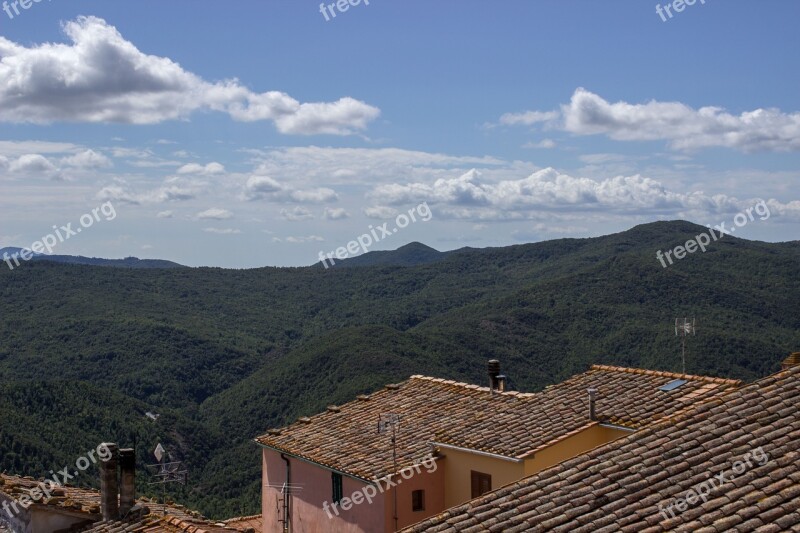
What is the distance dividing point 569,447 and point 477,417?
3342mm

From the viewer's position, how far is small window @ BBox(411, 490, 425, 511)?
1748 centimetres

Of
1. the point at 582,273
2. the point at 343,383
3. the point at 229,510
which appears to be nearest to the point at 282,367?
the point at 343,383

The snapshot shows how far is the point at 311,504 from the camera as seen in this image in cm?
1972

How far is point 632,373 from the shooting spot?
19.2 meters

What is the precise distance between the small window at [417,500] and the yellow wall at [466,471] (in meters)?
0.46

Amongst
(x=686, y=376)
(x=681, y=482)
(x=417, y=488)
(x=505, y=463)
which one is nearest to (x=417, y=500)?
(x=417, y=488)

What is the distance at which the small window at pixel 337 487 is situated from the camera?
18.5 meters

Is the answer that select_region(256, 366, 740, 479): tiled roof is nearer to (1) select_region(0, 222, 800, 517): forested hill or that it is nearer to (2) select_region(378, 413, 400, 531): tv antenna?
(2) select_region(378, 413, 400, 531): tv antenna

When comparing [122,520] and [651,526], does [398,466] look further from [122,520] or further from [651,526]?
[651,526]

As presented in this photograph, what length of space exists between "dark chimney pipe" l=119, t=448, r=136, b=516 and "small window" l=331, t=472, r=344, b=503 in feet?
13.3

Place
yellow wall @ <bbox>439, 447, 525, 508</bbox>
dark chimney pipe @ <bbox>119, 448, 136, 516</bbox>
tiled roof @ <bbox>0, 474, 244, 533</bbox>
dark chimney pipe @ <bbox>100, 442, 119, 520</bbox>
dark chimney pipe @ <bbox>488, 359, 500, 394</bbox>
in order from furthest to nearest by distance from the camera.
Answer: dark chimney pipe @ <bbox>488, 359, 500, 394</bbox>, dark chimney pipe @ <bbox>119, 448, 136, 516</bbox>, dark chimney pipe @ <bbox>100, 442, 119, 520</bbox>, tiled roof @ <bbox>0, 474, 244, 533</bbox>, yellow wall @ <bbox>439, 447, 525, 508</bbox>

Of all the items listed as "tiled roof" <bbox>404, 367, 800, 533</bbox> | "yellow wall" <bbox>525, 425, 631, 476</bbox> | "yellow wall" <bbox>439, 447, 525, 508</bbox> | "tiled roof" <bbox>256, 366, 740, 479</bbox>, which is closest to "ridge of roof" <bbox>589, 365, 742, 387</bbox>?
"tiled roof" <bbox>256, 366, 740, 479</bbox>

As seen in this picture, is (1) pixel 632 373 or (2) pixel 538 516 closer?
(2) pixel 538 516

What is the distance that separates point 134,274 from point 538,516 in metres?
184
